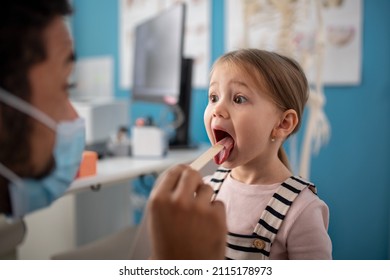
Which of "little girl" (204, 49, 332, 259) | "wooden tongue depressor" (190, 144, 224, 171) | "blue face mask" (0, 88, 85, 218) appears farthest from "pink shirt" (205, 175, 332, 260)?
"blue face mask" (0, 88, 85, 218)

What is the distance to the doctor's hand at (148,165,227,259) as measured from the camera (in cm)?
43

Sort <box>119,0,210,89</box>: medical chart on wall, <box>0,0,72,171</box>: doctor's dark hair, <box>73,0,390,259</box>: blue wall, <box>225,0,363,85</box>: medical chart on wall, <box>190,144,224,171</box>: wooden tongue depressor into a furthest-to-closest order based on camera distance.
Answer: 1. <box>119,0,210,89</box>: medical chart on wall
2. <box>225,0,363,85</box>: medical chart on wall
3. <box>73,0,390,259</box>: blue wall
4. <box>190,144,224,171</box>: wooden tongue depressor
5. <box>0,0,72,171</box>: doctor's dark hair

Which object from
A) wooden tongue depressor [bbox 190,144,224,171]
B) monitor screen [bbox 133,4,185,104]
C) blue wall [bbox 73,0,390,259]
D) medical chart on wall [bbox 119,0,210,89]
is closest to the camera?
wooden tongue depressor [bbox 190,144,224,171]

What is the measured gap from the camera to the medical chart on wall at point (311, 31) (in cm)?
118

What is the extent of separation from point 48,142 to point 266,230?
12.7 inches

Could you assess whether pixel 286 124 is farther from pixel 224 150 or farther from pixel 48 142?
pixel 48 142

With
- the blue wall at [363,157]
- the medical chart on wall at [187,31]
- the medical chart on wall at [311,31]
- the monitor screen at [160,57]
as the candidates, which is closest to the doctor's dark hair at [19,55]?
the blue wall at [363,157]

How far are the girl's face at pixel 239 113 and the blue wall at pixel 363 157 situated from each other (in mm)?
133

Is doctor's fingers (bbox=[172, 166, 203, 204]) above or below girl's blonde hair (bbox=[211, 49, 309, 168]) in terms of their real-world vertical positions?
below

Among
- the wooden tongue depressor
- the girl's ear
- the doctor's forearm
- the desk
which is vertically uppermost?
the girl's ear

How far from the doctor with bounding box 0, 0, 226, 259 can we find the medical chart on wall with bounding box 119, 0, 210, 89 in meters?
1.54

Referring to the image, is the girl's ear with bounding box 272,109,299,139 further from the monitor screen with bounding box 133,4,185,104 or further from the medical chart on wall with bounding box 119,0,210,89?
the medical chart on wall with bounding box 119,0,210,89

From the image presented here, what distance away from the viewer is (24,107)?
41 cm

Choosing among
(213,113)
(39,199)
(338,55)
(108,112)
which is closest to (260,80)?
(213,113)
